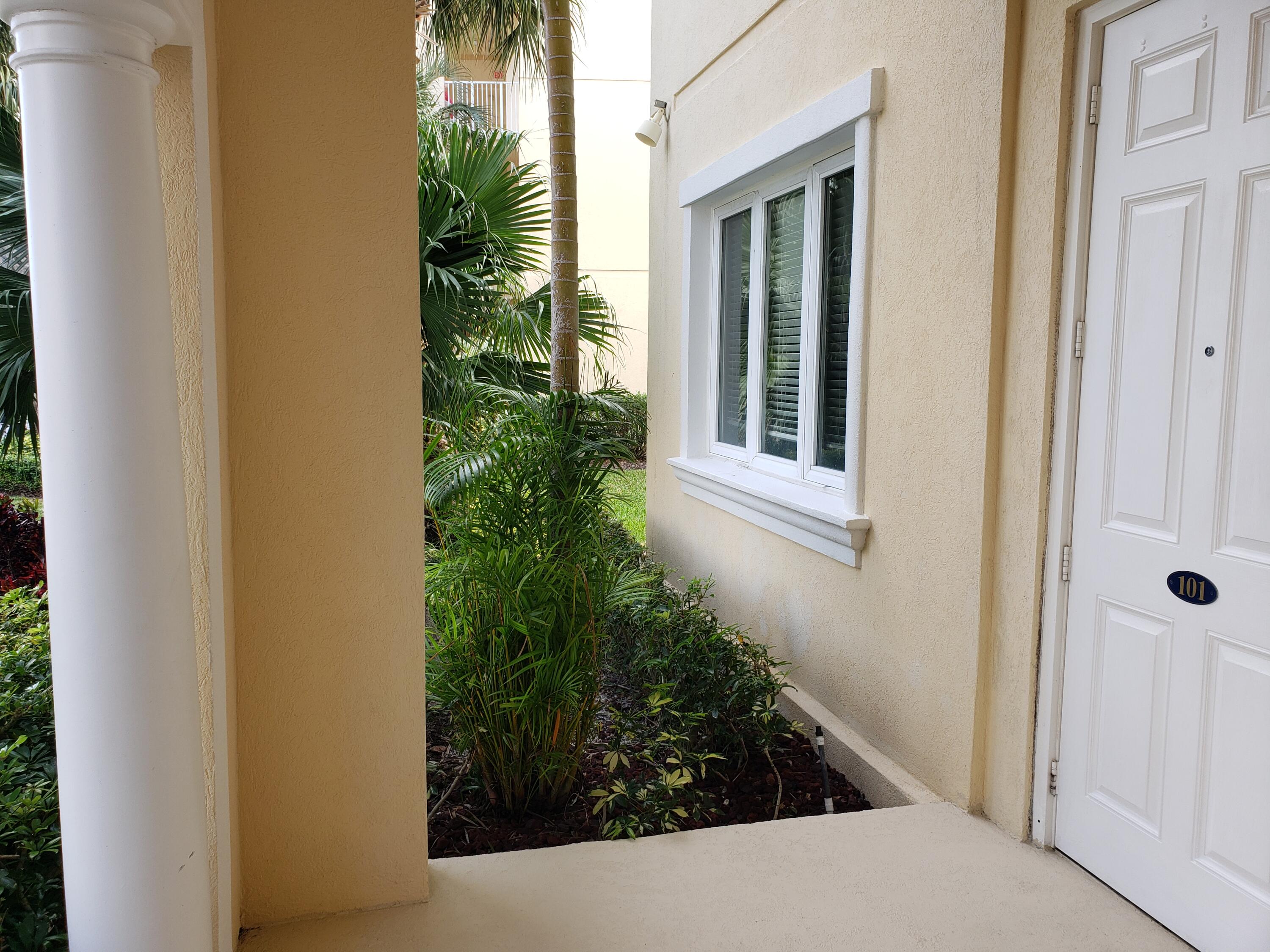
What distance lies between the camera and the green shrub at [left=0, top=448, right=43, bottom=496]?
973 centimetres

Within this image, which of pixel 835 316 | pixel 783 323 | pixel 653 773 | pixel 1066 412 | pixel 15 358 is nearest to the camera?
pixel 1066 412

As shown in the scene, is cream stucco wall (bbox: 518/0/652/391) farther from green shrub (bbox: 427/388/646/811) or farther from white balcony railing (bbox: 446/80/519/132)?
green shrub (bbox: 427/388/646/811)

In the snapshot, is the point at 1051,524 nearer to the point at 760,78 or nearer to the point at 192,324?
the point at 192,324

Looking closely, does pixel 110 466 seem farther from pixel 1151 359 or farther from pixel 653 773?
pixel 653 773

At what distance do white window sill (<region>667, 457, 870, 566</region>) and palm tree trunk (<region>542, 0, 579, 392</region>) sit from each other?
1242 millimetres

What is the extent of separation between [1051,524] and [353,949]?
2.32 m

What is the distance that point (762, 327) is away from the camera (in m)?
5.30

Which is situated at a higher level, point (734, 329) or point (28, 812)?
point (734, 329)

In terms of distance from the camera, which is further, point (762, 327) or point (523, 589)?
point (762, 327)

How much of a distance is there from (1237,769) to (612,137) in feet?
41.3

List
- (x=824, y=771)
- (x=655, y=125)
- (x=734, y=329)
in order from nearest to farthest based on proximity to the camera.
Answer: (x=824, y=771), (x=734, y=329), (x=655, y=125)

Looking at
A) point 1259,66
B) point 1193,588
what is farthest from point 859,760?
point 1259,66

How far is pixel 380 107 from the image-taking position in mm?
2398

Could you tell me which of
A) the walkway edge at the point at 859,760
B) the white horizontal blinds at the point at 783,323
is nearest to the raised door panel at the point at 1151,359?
the walkway edge at the point at 859,760
